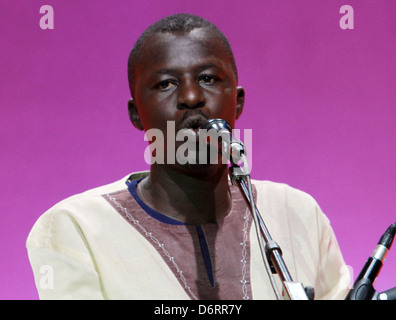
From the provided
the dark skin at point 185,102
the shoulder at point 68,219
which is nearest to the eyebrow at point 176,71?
the dark skin at point 185,102

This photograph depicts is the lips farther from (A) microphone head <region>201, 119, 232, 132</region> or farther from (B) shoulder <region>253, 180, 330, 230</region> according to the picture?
(B) shoulder <region>253, 180, 330, 230</region>

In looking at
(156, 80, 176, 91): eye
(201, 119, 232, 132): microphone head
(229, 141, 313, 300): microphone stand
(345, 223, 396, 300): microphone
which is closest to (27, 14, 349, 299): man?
(156, 80, 176, 91): eye

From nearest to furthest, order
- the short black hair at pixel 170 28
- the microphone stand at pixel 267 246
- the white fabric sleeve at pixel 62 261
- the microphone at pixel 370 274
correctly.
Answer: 1. the microphone stand at pixel 267 246
2. the microphone at pixel 370 274
3. the white fabric sleeve at pixel 62 261
4. the short black hair at pixel 170 28

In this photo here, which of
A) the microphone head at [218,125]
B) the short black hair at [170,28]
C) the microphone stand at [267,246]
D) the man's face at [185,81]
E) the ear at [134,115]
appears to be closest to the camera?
the microphone stand at [267,246]

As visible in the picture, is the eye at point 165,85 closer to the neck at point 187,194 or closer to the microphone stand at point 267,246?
the neck at point 187,194

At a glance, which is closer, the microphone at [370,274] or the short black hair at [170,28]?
the microphone at [370,274]

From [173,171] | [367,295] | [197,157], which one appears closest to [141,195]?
[173,171]

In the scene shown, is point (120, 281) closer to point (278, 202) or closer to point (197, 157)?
point (197, 157)

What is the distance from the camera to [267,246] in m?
1.13

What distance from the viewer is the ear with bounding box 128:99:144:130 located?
6.36ft

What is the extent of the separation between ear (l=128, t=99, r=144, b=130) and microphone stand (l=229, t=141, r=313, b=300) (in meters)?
0.72

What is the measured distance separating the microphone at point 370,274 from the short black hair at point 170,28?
87 cm

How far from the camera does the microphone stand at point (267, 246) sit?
3.52 feet
